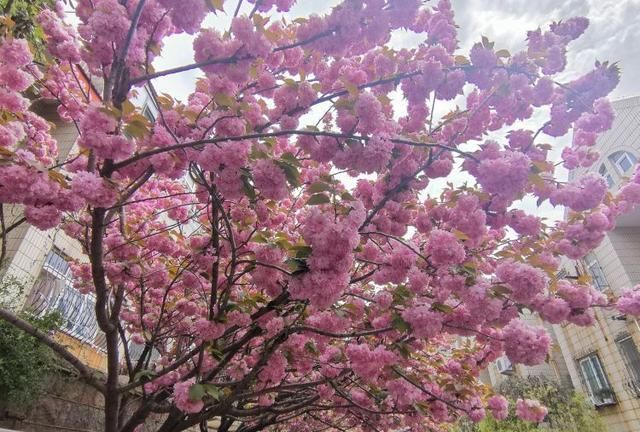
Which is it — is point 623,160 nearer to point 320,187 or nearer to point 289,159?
point 320,187

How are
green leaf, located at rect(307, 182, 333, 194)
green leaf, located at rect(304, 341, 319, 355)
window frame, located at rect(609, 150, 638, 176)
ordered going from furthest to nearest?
window frame, located at rect(609, 150, 638, 176), green leaf, located at rect(304, 341, 319, 355), green leaf, located at rect(307, 182, 333, 194)

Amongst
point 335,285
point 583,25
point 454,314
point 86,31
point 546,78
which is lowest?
point 335,285

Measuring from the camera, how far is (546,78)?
3201 millimetres

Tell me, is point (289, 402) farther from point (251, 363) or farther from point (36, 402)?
point (36, 402)

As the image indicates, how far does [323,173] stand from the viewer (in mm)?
3592

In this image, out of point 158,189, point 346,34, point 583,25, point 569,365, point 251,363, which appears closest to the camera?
point 346,34

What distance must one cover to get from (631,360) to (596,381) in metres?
2.13

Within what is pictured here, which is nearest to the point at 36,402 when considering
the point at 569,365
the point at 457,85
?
the point at 457,85

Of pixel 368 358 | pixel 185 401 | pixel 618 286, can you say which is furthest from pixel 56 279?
pixel 618 286

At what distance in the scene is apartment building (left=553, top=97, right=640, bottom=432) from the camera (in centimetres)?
1188

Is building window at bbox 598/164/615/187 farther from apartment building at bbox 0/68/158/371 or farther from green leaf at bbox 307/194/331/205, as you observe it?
apartment building at bbox 0/68/158/371

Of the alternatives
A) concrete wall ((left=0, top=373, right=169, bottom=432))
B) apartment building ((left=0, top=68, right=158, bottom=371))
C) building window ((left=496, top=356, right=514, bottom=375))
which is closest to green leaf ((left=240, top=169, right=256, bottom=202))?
concrete wall ((left=0, top=373, right=169, bottom=432))

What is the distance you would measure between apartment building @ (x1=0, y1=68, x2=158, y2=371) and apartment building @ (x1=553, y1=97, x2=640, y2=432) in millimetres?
11916

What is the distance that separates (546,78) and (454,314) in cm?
210
